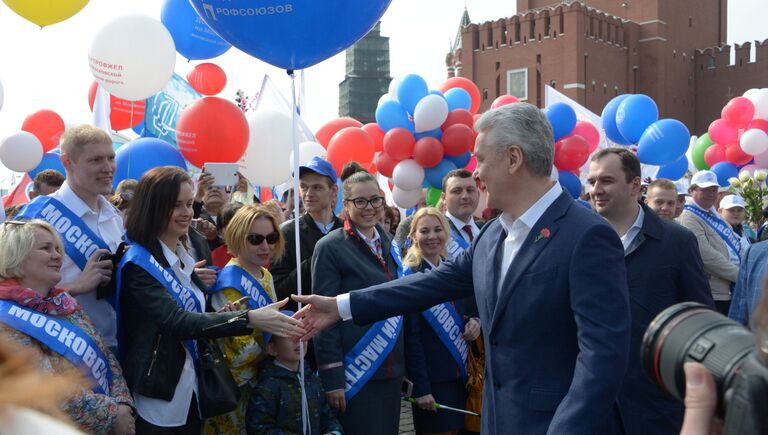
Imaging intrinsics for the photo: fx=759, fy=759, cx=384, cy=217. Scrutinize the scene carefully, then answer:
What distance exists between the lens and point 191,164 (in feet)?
25.8

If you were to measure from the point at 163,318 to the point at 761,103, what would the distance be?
50.5 ft

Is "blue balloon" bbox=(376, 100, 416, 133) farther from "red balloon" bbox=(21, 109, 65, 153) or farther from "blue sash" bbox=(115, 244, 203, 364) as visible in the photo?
"blue sash" bbox=(115, 244, 203, 364)

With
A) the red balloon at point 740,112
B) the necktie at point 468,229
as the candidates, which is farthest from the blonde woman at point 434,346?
the red balloon at point 740,112

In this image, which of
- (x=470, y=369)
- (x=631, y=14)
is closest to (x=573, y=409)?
(x=470, y=369)

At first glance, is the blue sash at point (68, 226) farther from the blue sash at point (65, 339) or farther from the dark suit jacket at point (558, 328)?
the dark suit jacket at point (558, 328)

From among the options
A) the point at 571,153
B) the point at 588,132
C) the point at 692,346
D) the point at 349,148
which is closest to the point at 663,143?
the point at 588,132

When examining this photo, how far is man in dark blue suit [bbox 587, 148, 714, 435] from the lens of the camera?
11.1 feet

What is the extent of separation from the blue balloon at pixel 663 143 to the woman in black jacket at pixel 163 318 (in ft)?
35.1

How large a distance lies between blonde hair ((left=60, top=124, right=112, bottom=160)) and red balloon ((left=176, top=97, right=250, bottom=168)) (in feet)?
11.6

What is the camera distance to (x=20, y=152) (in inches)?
379

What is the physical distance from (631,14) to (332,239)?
2269 inches

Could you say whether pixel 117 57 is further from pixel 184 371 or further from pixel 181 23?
pixel 184 371

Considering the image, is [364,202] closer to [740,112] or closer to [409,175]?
[409,175]

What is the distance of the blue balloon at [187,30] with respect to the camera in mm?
8125
